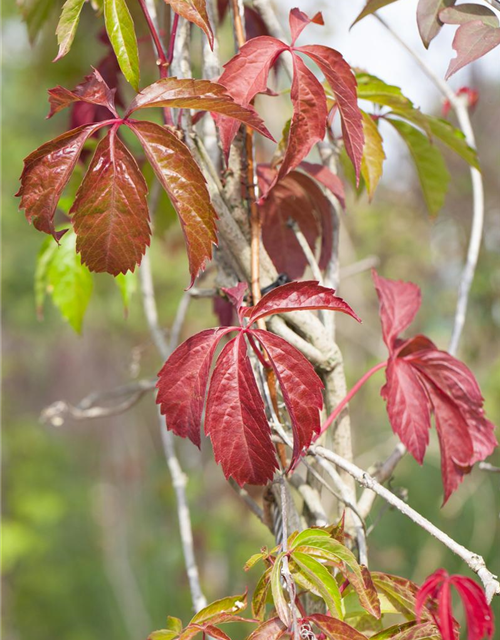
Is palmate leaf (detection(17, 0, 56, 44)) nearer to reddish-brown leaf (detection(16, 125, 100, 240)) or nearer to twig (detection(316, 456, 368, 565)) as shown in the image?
reddish-brown leaf (detection(16, 125, 100, 240))

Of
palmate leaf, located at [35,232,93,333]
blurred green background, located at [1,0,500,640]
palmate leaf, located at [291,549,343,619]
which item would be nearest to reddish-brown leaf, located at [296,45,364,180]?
palmate leaf, located at [291,549,343,619]

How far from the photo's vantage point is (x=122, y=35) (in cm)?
50

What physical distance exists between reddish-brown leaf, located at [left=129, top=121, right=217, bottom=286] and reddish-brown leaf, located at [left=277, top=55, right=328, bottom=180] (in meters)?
0.09

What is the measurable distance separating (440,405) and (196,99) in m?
0.42

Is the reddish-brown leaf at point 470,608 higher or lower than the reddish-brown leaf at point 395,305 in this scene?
lower

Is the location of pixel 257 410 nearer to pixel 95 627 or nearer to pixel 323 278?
pixel 323 278

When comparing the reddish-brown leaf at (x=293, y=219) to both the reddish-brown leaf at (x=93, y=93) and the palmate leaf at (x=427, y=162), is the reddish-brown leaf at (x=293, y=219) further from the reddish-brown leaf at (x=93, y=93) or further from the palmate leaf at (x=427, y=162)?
the reddish-brown leaf at (x=93, y=93)

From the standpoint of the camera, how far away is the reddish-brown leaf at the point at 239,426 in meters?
0.51

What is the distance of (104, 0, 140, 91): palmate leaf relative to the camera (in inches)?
19.5

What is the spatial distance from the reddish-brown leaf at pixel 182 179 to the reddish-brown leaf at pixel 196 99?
0.02 m

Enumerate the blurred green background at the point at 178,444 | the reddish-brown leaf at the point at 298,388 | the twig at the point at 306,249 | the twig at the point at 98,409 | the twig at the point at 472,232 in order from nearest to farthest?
the reddish-brown leaf at the point at 298,388 < the twig at the point at 306,249 < the twig at the point at 472,232 < the twig at the point at 98,409 < the blurred green background at the point at 178,444

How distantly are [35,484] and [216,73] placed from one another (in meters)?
5.63

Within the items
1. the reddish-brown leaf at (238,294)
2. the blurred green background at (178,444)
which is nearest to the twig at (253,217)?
the reddish-brown leaf at (238,294)

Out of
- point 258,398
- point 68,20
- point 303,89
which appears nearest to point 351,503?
point 258,398
